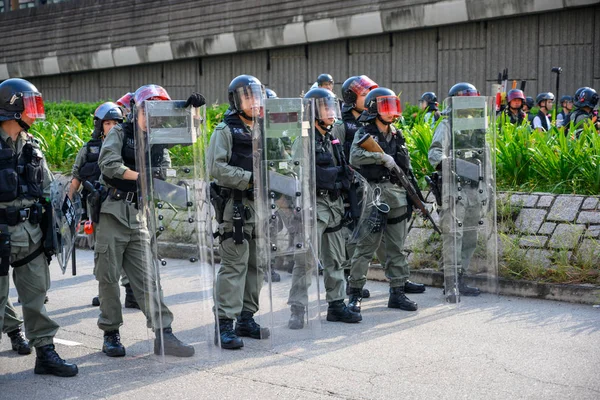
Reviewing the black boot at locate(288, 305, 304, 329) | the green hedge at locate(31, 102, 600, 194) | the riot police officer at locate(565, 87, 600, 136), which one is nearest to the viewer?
the black boot at locate(288, 305, 304, 329)

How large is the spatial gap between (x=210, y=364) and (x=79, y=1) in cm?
2082

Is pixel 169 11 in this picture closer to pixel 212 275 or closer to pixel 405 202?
pixel 405 202

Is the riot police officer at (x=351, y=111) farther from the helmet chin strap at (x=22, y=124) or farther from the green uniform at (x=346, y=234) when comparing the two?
the helmet chin strap at (x=22, y=124)

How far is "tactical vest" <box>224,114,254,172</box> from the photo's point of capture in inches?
267

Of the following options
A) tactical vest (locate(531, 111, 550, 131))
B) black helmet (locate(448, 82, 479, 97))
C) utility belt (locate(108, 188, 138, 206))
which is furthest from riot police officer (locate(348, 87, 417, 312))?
tactical vest (locate(531, 111, 550, 131))

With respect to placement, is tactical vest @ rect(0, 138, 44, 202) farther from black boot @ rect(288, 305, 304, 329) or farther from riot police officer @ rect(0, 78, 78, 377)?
black boot @ rect(288, 305, 304, 329)

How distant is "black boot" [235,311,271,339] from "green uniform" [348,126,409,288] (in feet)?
4.04

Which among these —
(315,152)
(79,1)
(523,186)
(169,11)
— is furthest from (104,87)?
(315,152)

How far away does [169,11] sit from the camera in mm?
22531

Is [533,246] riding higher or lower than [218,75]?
lower

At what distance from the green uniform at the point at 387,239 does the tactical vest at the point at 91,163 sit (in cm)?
244

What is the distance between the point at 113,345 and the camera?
6660 mm

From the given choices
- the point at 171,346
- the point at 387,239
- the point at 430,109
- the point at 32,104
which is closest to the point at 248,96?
the point at 32,104

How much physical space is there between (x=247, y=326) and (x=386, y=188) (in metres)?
1.93
